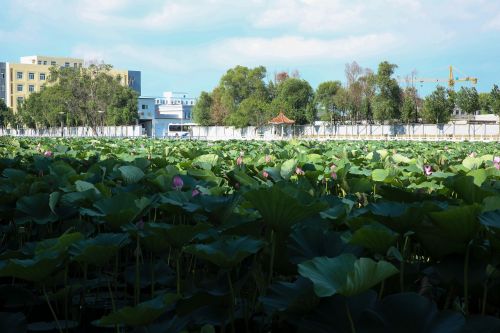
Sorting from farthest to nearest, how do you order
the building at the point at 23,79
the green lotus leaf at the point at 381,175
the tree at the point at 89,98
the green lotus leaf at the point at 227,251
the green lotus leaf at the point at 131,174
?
1. the building at the point at 23,79
2. the tree at the point at 89,98
3. the green lotus leaf at the point at 381,175
4. the green lotus leaf at the point at 131,174
5. the green lotus leaf at the point at 227,251

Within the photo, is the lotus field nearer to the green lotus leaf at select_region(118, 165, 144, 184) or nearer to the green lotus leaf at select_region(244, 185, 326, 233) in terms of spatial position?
the green lotus leaf at select_region(244, 185, 326, 233)

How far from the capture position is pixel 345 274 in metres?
0.93

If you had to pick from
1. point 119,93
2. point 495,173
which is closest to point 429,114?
point 119,93

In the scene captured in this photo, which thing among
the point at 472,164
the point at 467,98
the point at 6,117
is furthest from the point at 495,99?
the point at 6,117

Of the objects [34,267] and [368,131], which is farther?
[368,131]

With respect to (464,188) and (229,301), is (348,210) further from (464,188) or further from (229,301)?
(229,301)

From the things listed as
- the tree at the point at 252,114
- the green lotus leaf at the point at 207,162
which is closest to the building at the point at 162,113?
the tree at the point at 252,114

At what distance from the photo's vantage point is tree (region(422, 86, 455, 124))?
42.1m

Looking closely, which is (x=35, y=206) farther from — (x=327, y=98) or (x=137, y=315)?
(x=327, y=98)

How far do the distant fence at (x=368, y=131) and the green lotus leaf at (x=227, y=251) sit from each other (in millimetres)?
33652

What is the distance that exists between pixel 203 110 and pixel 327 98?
1281cm

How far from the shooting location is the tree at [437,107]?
42.1 meters

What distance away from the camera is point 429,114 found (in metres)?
42.4

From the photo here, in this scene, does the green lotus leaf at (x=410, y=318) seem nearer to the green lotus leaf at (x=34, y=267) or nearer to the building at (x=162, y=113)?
the green lotus leaf at (x=34, y=267)
